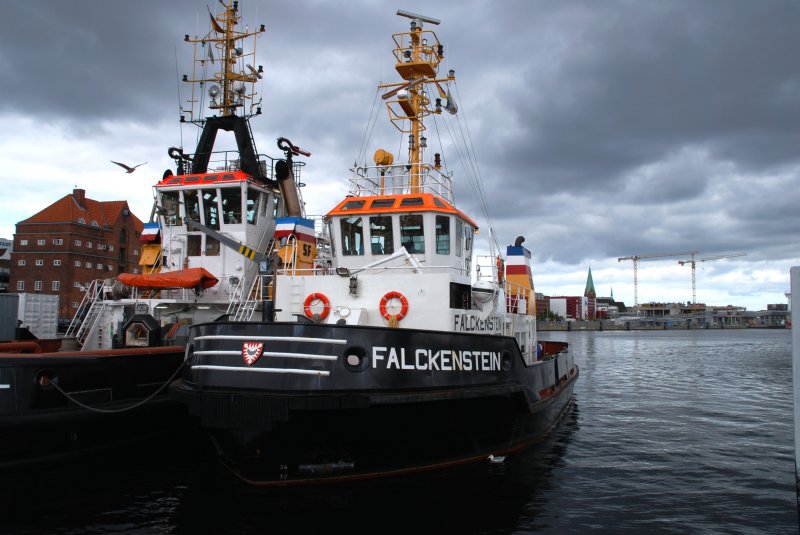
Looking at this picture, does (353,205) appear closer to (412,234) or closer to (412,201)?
(412,201)

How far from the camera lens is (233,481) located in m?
9.05

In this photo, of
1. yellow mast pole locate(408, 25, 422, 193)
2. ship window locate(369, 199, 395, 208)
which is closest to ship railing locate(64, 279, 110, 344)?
ship window locate(369, 199, 395, 208)

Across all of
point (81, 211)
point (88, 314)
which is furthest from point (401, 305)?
point (81, 211)

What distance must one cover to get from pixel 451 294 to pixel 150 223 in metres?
10.2

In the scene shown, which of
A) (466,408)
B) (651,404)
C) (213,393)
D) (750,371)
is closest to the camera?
(213,393)

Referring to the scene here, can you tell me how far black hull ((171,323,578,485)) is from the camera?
7.62 meters

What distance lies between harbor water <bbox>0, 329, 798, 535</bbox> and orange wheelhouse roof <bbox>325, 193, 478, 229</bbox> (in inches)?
178

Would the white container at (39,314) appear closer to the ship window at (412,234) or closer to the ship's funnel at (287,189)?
the ship's funnel at (287,189)

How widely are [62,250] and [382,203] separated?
5782 centimetres

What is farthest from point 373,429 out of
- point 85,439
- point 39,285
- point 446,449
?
point 39,285

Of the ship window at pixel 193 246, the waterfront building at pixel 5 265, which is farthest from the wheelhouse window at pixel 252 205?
the waterfront building at pixel 5 265

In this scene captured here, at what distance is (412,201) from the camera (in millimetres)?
10898

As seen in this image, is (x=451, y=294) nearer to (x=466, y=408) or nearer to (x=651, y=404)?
(x=466, y=408)

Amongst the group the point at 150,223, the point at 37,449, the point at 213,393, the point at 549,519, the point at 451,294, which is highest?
the point at 150,223
